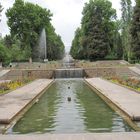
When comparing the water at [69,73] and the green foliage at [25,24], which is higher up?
the green foliage at [25,24]

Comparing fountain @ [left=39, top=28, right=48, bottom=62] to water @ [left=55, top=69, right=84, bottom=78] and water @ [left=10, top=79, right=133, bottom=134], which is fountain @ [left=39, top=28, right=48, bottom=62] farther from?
water @ [left=10, top=79, right=133, bottom=134]

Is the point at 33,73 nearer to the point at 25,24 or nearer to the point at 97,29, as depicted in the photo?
the point at 97,29

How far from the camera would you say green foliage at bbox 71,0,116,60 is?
60.9 meters

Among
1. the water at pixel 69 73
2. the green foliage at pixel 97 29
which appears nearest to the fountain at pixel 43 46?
the green foliage at pixel 97 29

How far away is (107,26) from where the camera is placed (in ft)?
209

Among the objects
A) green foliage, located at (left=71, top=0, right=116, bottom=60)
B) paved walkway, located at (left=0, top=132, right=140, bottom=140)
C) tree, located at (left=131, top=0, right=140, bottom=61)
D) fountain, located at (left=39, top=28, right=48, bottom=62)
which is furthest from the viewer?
fountain, located at (left=39, top=28, right=48, bottom=62)

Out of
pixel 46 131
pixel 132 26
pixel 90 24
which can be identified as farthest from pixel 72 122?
pixel 90 24

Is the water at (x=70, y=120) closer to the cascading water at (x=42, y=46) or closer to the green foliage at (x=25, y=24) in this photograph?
the green foliage at (x=25, y=24)

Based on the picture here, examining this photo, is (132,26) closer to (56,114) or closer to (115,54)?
(115,54)

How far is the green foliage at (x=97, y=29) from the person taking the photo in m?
60.9

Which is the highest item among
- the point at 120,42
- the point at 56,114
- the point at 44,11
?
the point at 44,11

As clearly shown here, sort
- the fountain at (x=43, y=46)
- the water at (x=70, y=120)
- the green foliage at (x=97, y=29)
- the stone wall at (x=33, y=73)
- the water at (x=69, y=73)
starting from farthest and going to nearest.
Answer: the fountain at (x=43, y=46), the green foliage at (x=97, y=29), the water at (x=69, y=73), the stone wall at (x=33, y=73), the water at (x=70, y=120)

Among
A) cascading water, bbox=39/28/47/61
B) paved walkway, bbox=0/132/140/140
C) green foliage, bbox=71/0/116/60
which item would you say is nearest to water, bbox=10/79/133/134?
paved walkway, bbox=0/132/140/140

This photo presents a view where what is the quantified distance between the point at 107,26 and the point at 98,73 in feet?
76.3
